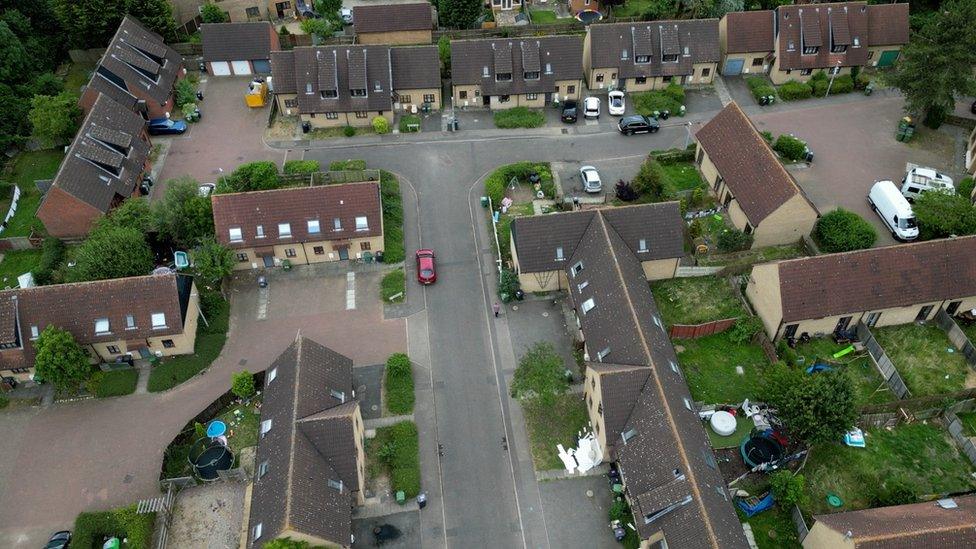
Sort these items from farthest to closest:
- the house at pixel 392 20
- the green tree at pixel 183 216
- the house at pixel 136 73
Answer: the house at pixel 392 20
the house at pixel 136 73
the green tree at pixel 183 216

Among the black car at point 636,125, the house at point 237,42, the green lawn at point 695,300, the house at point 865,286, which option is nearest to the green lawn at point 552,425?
the green lawn at point 695,300

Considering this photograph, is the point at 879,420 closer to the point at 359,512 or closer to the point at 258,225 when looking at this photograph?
the point at 359,512

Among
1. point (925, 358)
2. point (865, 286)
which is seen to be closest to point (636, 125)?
point (865, 286)

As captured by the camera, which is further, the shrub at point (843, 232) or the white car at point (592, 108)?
the white car at point (592, 108)

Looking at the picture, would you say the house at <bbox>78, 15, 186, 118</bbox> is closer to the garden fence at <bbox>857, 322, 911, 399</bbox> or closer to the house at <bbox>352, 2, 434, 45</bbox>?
the house at <bbox>352, 2, 434, 45</bbox>

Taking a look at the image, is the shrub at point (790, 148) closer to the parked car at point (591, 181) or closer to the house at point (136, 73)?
the parked car at point (591, 181)

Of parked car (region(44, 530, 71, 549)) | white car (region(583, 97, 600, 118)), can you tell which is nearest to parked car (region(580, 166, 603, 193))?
white car (region(583, 97, 600, 118))

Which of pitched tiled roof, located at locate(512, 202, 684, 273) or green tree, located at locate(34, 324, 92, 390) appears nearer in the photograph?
green tree, located at locate(34, 324, 92, 390)
